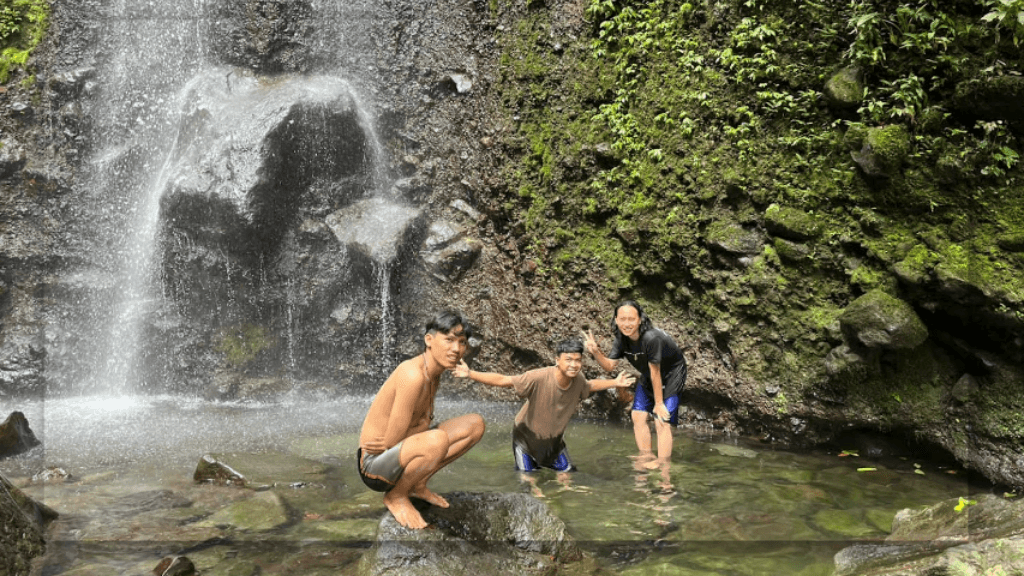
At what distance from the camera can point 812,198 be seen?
7.59 metres

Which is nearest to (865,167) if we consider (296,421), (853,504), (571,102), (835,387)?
(835,387)

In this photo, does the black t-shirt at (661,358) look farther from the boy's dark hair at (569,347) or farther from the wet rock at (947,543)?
the wet rock at (947,543)

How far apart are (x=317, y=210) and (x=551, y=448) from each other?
289 inches

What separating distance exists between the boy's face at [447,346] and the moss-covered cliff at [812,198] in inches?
180

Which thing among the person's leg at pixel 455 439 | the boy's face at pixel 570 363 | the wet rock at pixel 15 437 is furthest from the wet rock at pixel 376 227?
the person's leg at pixel 455 439

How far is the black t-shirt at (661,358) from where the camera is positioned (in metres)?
6.37

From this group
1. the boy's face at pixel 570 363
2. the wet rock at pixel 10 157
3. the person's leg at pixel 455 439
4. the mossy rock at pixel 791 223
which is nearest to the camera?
the person's leg at pixel 455 439

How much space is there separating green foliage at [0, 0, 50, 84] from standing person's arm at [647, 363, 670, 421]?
12526 millimetres

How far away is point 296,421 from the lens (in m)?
9.14

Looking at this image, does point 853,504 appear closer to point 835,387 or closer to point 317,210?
point 835,387

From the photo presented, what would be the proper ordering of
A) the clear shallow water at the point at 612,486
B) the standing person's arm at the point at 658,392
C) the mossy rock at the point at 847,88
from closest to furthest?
the clear shallow water at the point at 612,486, the standing person's arm at the point at 658,392, the mossy rock at the point at 847,88

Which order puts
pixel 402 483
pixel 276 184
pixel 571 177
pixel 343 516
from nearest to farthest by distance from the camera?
pixel 402 483 < pixel 343 516 < pixel 571 177 < pixel 276 184

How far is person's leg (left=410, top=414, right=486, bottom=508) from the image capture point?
4336mm

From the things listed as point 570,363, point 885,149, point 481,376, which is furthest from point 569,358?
point 885,149
